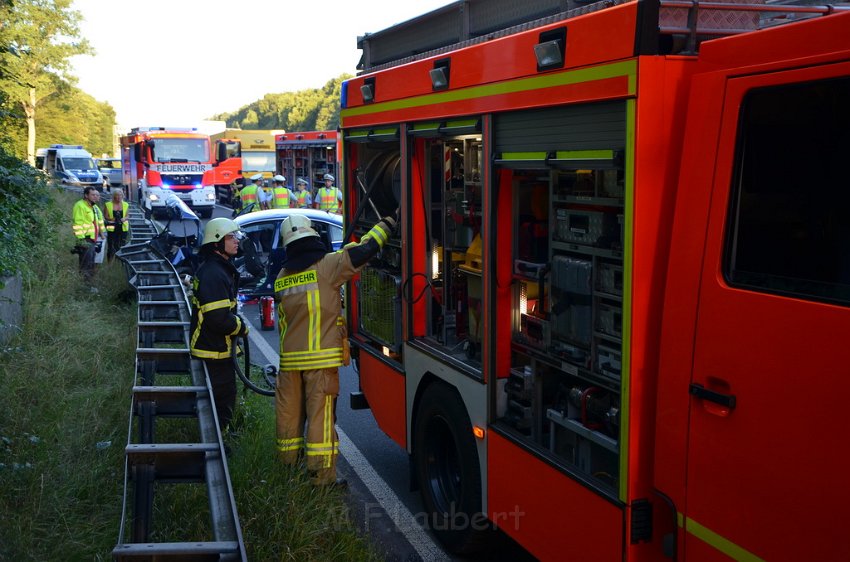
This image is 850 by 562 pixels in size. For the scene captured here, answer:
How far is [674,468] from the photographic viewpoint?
3057mm

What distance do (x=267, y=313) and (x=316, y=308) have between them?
607cm

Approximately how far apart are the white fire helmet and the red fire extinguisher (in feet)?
19.6

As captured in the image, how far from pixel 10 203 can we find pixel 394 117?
3510 millimetres

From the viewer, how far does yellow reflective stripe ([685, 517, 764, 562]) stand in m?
2.77

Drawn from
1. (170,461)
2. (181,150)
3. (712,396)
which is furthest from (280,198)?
(712,396)

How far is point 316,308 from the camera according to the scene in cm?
572

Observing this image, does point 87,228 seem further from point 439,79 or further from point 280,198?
point 439,79

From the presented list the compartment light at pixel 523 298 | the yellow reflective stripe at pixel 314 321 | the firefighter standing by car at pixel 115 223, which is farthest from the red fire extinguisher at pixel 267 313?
the compartment light at pixel 523 298

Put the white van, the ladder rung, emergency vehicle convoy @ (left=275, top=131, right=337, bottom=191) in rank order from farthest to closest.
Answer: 1. the white van
2. emergency vehicle convoy @ (left=275, top=131, right=337, bottom=191)
3. the ladder rung

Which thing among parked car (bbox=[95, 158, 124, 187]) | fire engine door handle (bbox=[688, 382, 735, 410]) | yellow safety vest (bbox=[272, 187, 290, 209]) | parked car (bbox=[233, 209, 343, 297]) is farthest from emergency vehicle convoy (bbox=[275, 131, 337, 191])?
fire engine door handle (bbox=[688, 382, 735, 410])

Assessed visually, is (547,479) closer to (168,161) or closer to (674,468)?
(674,468)

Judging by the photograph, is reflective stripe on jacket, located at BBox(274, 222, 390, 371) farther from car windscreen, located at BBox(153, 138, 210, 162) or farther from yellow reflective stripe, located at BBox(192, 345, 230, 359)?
car windscreen, located at BBox(153, 138, 210, 162)

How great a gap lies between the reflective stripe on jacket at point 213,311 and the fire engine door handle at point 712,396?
12.8 feet

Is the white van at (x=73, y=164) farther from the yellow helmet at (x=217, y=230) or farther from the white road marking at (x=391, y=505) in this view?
the yellow helmet at (x=217, y=230)
